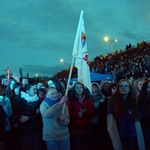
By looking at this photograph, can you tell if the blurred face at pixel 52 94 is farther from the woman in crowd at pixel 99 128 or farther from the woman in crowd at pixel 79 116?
the woman in crowd at pixel 99 128

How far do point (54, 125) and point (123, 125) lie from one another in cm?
127

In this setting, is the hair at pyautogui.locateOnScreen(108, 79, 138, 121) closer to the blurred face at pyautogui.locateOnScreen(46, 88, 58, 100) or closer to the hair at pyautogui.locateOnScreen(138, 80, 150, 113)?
the hair at pyautogui.locateOnScreen(138, 80, 150, 113)

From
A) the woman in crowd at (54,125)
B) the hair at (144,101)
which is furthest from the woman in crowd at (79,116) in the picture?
the hair at (144,101)

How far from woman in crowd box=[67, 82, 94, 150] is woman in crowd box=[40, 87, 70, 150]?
0.55 metres

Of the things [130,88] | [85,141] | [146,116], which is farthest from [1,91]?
[146,116]

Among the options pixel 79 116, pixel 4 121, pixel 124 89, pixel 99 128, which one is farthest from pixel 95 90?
pixel 4 121

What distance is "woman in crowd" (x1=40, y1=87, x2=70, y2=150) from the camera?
4.51 metres

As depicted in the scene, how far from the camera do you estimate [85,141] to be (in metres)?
5.38

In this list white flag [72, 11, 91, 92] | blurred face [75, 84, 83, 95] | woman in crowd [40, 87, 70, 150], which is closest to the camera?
woman in crowd [40, 87, 70, 150]

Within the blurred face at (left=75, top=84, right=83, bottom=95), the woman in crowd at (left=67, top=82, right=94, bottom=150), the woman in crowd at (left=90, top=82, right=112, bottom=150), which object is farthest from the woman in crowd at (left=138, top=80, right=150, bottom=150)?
the blurred face at (left=75, top=84, right=83, bottom=95)

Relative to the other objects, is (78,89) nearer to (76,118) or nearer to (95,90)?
(76,118)

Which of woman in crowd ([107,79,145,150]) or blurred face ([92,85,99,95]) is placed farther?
blurred face ([92,85,99,95])

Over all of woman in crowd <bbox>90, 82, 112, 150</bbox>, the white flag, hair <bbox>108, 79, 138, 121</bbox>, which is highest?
the white flag

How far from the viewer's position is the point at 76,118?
17.1 feet
